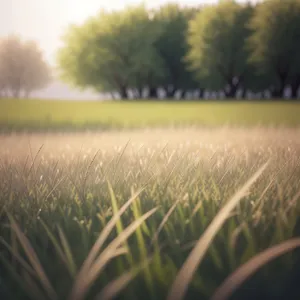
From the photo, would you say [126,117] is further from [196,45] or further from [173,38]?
[173,38]

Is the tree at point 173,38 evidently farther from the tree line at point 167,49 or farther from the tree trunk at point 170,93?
the tree trunk at point 170,93

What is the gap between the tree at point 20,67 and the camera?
2.48 metres

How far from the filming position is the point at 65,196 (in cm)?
107

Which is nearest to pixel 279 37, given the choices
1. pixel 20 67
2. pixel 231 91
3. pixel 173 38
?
pixel 20 67

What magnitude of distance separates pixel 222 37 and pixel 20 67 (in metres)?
5.71

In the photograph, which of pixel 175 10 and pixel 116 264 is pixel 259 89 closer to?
pixel 175 10

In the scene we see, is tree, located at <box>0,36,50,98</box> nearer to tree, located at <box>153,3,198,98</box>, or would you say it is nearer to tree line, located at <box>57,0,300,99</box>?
tree line, located at <box>57,0,300,99</box>

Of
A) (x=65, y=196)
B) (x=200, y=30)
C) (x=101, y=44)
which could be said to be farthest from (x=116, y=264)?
(x=200, y=30)

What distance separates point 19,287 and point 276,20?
515 centimetres

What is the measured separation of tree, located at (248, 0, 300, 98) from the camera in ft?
14.2

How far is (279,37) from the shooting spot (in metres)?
4.92

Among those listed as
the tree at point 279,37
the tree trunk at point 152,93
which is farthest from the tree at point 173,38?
the tree at point 279,37

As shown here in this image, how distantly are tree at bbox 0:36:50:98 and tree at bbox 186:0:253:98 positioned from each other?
4006 millimetres

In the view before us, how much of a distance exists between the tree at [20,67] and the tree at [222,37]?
13.1 ft
